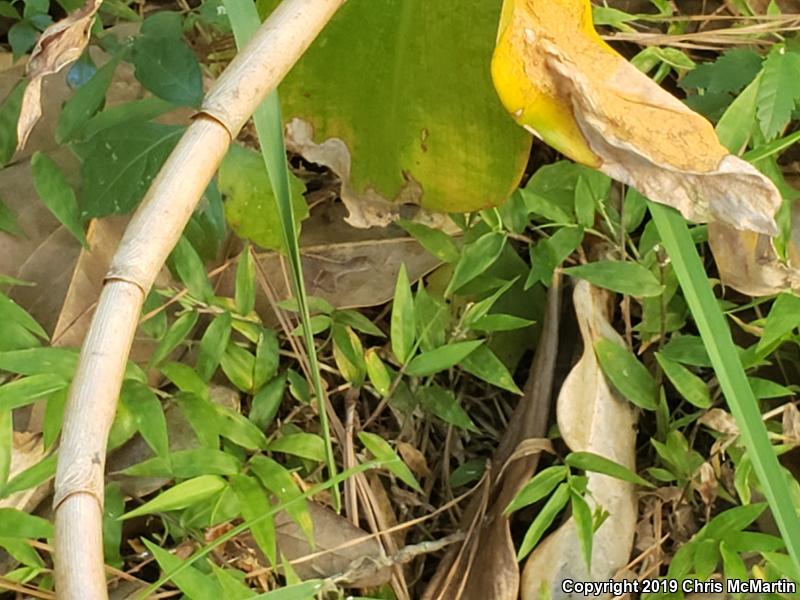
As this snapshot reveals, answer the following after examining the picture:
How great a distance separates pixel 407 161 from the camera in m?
0.83

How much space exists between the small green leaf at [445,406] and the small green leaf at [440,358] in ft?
0.10

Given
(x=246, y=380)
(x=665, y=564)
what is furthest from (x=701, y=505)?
(x=246, y=380)

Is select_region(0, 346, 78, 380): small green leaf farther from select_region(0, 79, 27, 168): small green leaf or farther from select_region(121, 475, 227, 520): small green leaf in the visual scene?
select_region(0, 79, 27, 168): small green leaf

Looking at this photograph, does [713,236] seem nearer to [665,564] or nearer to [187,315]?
[665,564]

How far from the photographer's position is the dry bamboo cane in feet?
1.24

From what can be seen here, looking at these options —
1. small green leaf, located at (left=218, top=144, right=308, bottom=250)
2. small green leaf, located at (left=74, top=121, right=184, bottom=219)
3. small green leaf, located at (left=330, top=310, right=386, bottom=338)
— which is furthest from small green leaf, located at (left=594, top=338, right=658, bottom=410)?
small green leaf, located at (left=74, top=121, right=184, bottom=219)

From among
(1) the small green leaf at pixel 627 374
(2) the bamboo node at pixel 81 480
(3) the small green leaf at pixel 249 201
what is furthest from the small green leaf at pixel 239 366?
(2) the bamboo node at pixel 81 480

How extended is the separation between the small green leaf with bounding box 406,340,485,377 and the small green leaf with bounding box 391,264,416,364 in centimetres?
1

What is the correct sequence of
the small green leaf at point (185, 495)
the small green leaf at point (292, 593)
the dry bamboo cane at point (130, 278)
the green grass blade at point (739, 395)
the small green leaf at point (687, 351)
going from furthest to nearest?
the small green leaf at point (687, 351), the small green leaf at point (185, 495), the small green leaf at point (292, 593), the green grass blade at point (739, 395), the dry bamboo cane at point (130, 278)

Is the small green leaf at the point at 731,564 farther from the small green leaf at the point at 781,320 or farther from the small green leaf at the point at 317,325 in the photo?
the small green leaf at the point at 317,325

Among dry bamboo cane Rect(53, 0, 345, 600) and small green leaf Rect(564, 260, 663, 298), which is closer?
dry bamboo cane Rect(53, 0, 345, 600)

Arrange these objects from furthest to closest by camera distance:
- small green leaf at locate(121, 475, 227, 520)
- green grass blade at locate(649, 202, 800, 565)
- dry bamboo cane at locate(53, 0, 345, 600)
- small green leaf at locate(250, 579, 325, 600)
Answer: small green leaf at locate(121, 475, 227, 520) → small green leaf at locate(250, 579, 325, 600) → green grass blade at locate(649, 202, 800, 565) → dry bamboo cane at locate(53, 0, 345, 600)

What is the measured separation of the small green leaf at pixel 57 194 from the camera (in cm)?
80

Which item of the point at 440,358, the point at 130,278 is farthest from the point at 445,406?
the point at 130,278
